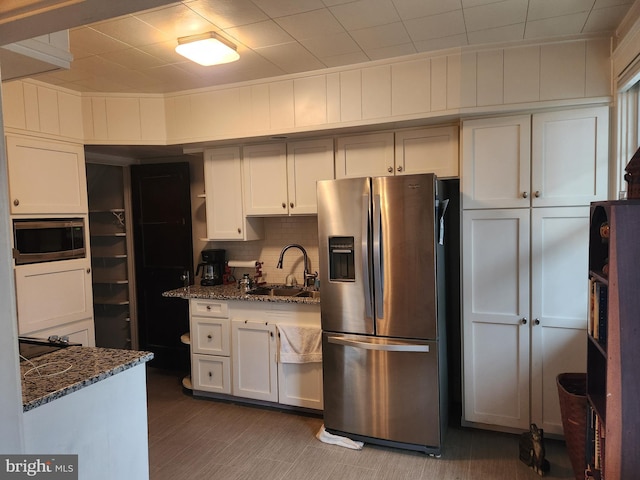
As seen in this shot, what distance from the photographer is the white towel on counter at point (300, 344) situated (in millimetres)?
3116

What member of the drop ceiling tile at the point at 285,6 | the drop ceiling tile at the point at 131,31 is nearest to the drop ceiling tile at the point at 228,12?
the drop ceiling tile at the point at 285,6

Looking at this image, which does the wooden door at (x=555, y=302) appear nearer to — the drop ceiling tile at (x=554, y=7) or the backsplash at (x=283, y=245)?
the drop ceiling tile at (x=554, y=7)

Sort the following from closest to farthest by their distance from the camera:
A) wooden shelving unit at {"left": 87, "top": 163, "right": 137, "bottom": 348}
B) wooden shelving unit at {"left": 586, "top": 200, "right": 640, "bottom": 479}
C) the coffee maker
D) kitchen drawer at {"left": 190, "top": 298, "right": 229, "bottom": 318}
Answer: wooden shelving unit at {"left": 586, "top": 200, "right": 640, "bottom": 479}, kitchen drawer at {"left": 190, "top": 298, "right": 229, "bottom": 318}, the coffee maker, wooden shelving unit at {"left": 87, "top": 163, "right": 137, "bottom": 348}

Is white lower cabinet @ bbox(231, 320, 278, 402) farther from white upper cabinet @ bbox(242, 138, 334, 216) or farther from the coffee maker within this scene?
white upper cabinet @ bbox(242, 138, 334, 216)

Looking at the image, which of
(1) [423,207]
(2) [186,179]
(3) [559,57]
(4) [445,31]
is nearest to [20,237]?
(2) [186,179]

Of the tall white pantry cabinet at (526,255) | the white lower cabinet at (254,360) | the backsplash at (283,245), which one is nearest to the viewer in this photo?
the tall white pantry cabinet at (526,255)

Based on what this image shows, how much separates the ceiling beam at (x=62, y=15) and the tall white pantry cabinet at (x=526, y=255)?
2188 millimetres

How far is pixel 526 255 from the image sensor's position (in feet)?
8.93

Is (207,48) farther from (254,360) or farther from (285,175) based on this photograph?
(254,360)

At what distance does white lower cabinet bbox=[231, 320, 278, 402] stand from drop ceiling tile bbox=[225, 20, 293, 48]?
6.38ft

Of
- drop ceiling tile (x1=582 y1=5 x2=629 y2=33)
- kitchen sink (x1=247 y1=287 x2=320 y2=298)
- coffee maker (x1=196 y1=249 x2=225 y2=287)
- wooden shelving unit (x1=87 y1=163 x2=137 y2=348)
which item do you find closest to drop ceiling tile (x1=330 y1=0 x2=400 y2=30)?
drop ceiling tile (x1=582 y1=5 x2=629 y2=33)

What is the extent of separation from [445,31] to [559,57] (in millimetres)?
718

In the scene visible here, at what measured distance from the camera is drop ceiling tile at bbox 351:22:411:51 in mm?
2404

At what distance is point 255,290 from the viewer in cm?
362
